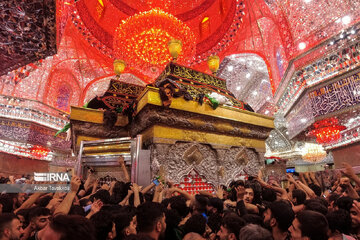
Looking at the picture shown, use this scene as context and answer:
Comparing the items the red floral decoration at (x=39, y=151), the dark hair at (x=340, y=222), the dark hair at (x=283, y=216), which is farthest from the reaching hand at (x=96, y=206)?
the red floral decoration at (x=39, y=151)

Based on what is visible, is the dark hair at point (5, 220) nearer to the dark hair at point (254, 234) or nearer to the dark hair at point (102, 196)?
the dark hair at point (102, 196)

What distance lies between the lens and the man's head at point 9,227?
1121mm

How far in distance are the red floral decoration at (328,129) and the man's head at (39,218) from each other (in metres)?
6.92

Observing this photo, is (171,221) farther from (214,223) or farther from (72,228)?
(72,228)

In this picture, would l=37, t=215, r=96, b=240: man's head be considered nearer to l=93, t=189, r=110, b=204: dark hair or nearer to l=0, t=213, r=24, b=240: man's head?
l=0, t=213, r=24, b=240: man's head

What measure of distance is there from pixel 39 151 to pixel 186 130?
28.9 feet

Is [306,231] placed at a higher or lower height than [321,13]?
lower

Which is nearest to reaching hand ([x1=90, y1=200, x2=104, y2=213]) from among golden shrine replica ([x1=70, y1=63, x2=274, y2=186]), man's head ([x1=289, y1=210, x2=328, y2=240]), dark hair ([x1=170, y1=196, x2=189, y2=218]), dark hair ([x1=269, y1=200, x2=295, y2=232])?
dark hair ([x1=170, y1=196, x2=189, y2=218])

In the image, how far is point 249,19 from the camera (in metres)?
9.15

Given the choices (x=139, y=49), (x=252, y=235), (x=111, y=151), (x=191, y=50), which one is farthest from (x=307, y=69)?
(x=252, y=235)

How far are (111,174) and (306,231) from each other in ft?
9.39

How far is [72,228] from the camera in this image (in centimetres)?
82

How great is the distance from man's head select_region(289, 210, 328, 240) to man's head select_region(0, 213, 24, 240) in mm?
1633

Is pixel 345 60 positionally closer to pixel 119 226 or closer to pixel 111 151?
pixel 111 151
